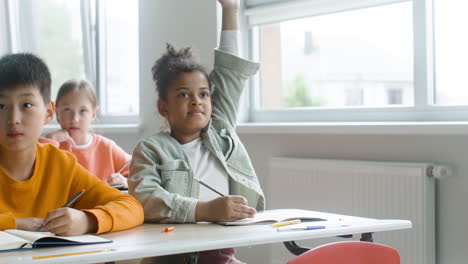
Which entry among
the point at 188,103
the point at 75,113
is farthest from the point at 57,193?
the point at 75,113

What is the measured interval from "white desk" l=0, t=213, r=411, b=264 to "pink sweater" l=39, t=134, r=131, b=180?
64.7 inches

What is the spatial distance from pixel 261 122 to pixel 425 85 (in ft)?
3.56

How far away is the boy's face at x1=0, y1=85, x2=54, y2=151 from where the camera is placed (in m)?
1.60

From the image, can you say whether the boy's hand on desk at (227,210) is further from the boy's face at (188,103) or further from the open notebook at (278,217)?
the boy's face at (188,103)

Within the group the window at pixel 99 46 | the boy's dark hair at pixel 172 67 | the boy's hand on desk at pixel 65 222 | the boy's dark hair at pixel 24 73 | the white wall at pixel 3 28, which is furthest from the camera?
the white wall at pixel 3 28

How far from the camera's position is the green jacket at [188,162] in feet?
5.72

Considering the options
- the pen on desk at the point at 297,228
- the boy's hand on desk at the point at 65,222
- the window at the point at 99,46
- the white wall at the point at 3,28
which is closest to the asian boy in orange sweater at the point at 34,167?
the boy's hand on desk at the point at 65,222

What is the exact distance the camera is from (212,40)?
11.8 feet

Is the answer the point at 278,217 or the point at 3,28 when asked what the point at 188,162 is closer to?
the point at 278,217

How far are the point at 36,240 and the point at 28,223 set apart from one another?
0.76ft

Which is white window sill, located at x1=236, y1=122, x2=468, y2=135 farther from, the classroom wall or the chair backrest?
the chair backrest

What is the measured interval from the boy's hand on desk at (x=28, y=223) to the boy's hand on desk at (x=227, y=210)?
440mm

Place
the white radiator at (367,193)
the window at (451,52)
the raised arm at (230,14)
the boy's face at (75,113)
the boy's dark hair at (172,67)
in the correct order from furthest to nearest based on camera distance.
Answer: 1. the boy's face at (75,113)
2. the window at (451,52)
3. the white radiator at (367,193)
4. the raised arm at (230,14)
5. the boy's dark hair at (172,67)

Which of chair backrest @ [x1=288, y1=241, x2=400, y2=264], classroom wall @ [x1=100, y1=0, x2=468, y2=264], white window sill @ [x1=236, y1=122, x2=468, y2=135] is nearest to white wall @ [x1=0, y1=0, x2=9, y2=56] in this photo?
classroom wall @ [x1=100, y1=0, x2=468, y2=264]
